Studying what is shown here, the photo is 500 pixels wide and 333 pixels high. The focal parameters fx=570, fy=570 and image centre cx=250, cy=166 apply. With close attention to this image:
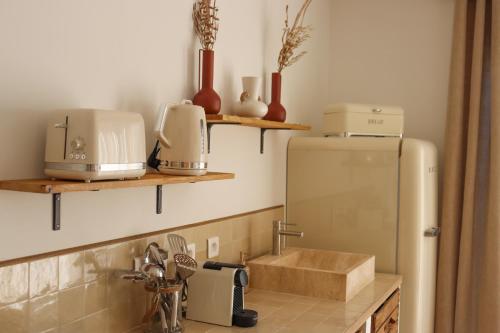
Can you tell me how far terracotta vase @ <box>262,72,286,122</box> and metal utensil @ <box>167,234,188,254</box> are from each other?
0.92 m

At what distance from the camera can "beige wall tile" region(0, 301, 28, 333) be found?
157cm

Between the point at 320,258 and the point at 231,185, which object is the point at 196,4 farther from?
the point at 320,258

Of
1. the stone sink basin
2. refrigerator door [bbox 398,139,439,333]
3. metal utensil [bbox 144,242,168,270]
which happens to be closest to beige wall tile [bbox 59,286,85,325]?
metal utensil [bbox 144,242,168,270]

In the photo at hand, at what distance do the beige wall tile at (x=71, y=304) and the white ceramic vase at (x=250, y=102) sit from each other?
1.08 metres

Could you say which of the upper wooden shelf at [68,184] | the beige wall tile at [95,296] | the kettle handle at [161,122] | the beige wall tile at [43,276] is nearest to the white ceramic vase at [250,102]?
the kettle handle at [161,122]

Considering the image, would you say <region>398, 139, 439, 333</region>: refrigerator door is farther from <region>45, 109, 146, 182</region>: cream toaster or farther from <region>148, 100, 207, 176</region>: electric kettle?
<region>45, 109, 146, 182</region>: cream toaster

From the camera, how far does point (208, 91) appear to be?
232 centimetres

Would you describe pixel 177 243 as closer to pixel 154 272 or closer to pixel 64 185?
pixel 154 272

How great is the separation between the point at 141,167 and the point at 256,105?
2.85 feet

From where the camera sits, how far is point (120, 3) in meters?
1.98

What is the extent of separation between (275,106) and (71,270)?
142 cm

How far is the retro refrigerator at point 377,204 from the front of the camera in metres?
2.99

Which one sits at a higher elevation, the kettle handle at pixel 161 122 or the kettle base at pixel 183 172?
the kettle handle at pixel 161 122

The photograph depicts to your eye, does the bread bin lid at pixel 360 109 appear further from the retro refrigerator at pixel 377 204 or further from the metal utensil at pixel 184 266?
the metal utensil at pixel 184 266
